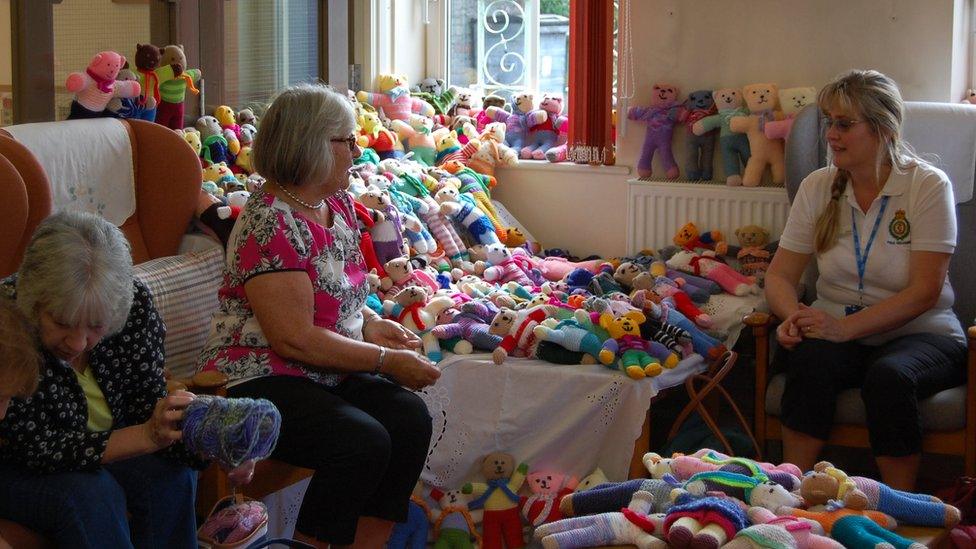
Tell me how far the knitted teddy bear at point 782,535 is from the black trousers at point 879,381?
93 centimetres

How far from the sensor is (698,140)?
4512mm

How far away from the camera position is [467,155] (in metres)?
4.90

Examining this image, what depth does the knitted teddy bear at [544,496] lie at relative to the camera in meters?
3.23

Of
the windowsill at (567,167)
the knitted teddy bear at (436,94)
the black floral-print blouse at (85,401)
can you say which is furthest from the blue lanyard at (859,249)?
the knitted teddy bear at (436,94)

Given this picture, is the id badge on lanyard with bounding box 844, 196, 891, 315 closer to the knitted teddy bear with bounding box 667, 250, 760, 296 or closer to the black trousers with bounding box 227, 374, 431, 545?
the knitted teddy bear with bounding box 667, 250, 760, 296

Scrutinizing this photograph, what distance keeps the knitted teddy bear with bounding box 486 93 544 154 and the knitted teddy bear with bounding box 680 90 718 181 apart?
0.79 m

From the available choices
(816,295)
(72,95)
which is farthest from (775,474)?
(72,95)

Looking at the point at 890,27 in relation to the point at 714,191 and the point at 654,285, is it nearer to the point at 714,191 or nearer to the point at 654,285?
the point at 714,191

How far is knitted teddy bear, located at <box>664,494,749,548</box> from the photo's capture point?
2.03 meters

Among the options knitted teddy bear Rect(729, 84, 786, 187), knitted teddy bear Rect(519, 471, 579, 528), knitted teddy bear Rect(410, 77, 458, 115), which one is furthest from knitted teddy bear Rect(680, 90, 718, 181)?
knitted teddy bear Rect(519, 471, 579, 528)

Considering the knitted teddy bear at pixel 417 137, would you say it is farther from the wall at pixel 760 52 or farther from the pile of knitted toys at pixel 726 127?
A: the pile of knitted toys at pixel 726 127

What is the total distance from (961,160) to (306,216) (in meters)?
2.05

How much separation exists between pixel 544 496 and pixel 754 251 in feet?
4.41

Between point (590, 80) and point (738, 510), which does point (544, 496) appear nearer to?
point (738, 510)
